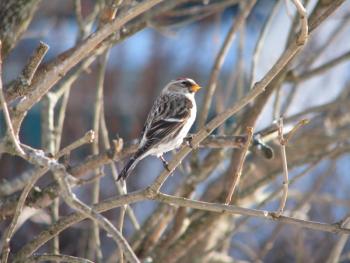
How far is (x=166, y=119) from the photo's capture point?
4.95 meters

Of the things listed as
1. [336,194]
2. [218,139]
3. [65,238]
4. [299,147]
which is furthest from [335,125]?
[65,238]

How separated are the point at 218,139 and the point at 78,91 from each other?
7230 mm

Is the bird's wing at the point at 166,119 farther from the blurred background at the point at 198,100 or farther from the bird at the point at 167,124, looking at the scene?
the blurred background at the point at 198,100

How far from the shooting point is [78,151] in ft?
33.3

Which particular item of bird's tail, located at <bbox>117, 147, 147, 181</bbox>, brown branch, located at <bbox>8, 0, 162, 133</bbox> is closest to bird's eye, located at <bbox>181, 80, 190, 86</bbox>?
bird's tail, located at <bbox>117, 147, 147, 181</bbox>

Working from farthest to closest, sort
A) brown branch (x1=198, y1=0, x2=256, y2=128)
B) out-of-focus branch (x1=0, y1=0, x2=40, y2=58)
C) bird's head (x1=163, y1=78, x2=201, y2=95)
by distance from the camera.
A: bird's head (x1=163, y1=78, x2=201, y2=95)
brown branch (x1=198, y1=0, x2=256, y2=128)
out-of-focus branch (x1=0, y1=0, x2=40, y2=58)

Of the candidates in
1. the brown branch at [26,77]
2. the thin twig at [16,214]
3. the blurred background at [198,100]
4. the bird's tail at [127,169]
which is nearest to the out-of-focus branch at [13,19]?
the brown branch at [26,77]

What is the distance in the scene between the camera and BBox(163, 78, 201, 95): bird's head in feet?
18.5

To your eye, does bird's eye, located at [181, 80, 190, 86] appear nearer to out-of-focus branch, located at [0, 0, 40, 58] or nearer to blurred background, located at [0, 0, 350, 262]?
blurred background, located at [0, 0, 350, 262]

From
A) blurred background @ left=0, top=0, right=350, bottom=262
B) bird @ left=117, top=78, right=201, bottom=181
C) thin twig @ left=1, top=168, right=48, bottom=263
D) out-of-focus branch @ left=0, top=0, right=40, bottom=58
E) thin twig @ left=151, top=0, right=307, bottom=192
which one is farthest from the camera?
blurred background @ left=0, top=0, right=350, bottom=262

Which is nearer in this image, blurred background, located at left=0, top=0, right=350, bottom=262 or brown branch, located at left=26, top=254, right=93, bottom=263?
brown branch, located at left=26, top=254, right=93, bottom=263

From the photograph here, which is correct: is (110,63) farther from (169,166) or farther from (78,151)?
(169,166)

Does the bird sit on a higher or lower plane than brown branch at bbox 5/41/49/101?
higher

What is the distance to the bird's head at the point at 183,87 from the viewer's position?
222 inches
